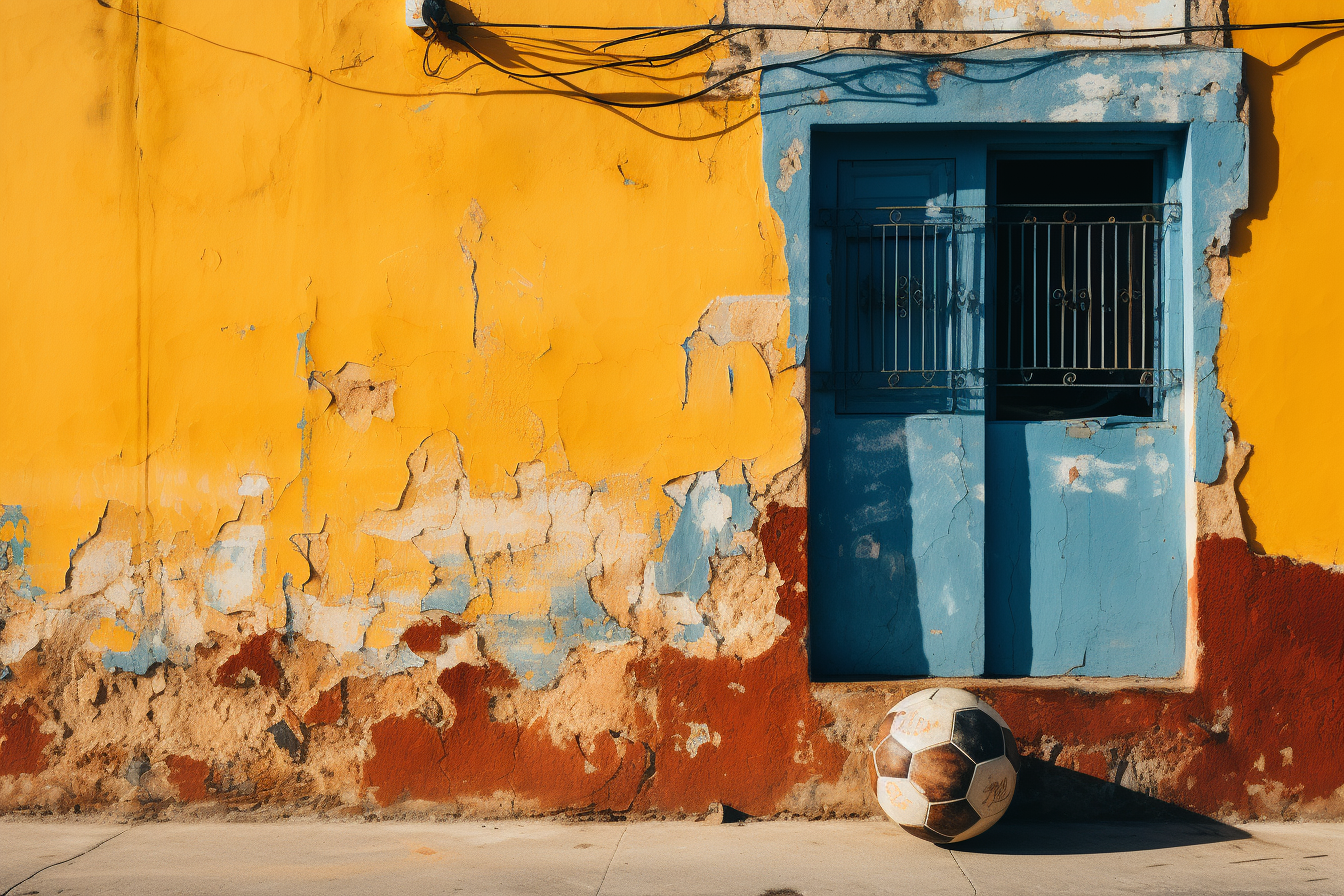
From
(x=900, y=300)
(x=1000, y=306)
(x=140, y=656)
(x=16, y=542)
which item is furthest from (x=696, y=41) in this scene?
(x=16, y=542)

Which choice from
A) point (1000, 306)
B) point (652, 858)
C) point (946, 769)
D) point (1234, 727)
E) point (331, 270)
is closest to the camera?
point (946, 769)

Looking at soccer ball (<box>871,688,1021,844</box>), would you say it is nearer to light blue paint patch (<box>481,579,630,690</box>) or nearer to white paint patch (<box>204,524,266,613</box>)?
light blue paint patch (<box>481,579,630,690</box>)

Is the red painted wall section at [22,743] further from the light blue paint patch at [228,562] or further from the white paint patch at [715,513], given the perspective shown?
the white paint patch at [715,513]

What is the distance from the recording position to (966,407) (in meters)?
3.84

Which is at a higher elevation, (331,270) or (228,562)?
(331,270)

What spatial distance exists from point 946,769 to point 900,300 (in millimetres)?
1887

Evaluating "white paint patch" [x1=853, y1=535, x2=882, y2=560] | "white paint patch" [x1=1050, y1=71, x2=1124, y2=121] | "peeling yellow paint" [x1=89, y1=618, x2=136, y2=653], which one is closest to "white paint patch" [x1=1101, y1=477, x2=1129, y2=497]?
"white paint patch" [x1=853, y1=535, x2=882, y2=560]

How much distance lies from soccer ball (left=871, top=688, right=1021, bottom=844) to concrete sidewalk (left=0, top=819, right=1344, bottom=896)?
0.53 feet

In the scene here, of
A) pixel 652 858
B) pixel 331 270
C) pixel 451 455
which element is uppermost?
pixel 331 270

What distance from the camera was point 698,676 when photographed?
12.1ft

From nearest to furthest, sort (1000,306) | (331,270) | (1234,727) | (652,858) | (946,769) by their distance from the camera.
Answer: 1. (946,769)
2. (652,858)
3. (1234,727)
4. (331,270)
5. (1000,306)

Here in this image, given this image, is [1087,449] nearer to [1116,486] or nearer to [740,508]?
[1116,486]

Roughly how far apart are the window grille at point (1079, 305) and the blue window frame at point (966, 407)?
1cm

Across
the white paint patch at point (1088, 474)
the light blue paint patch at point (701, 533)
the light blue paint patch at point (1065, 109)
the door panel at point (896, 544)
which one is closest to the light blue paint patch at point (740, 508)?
the light blue paint patch at point (701, 533)
